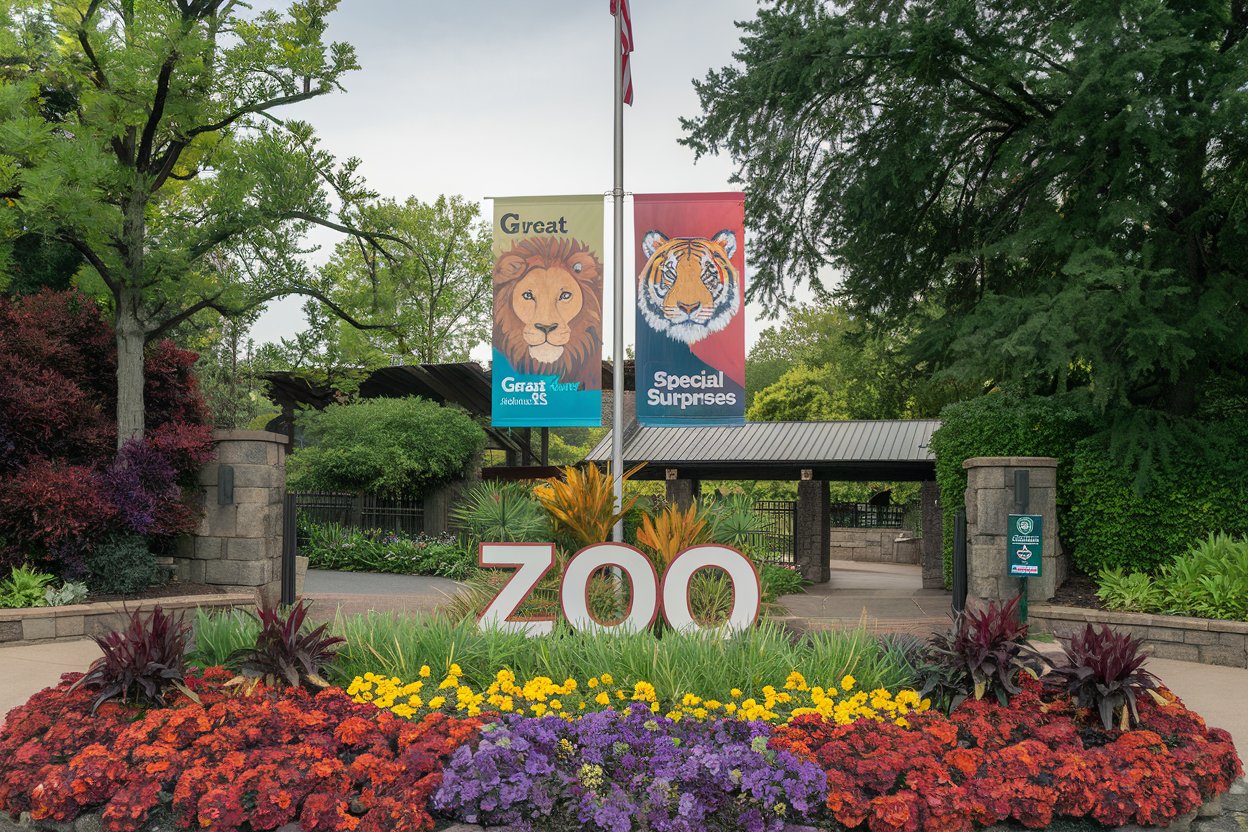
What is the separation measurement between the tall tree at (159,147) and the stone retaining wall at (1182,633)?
376 inches

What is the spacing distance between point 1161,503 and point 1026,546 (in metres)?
2.33

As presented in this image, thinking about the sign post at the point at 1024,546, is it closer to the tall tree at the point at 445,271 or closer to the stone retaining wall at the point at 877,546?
the stone retaining wall at the point at 877,546

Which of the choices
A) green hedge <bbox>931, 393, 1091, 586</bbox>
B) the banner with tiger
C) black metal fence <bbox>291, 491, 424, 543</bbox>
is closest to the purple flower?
the banner with tiger

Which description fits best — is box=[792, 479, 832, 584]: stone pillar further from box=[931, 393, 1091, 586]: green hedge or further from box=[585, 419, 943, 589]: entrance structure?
box=[931, 393, 1091, 586]: green hedge

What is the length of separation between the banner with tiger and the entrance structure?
10937mm

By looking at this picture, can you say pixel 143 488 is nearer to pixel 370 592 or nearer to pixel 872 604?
pixel 370 592

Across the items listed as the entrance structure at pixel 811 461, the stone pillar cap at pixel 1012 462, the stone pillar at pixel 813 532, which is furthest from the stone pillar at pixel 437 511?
the stone pillar cap at pixel 1012 462

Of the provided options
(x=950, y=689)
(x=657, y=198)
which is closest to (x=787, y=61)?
(x=657, y=198)

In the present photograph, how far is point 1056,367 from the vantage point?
35.0 feet

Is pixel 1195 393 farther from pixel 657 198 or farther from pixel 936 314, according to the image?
pixel 936 314

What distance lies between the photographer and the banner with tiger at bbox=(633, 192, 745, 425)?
8.98m

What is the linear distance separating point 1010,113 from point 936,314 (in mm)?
9602

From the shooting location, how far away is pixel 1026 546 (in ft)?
32.7

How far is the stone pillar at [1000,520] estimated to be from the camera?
35.6ft
